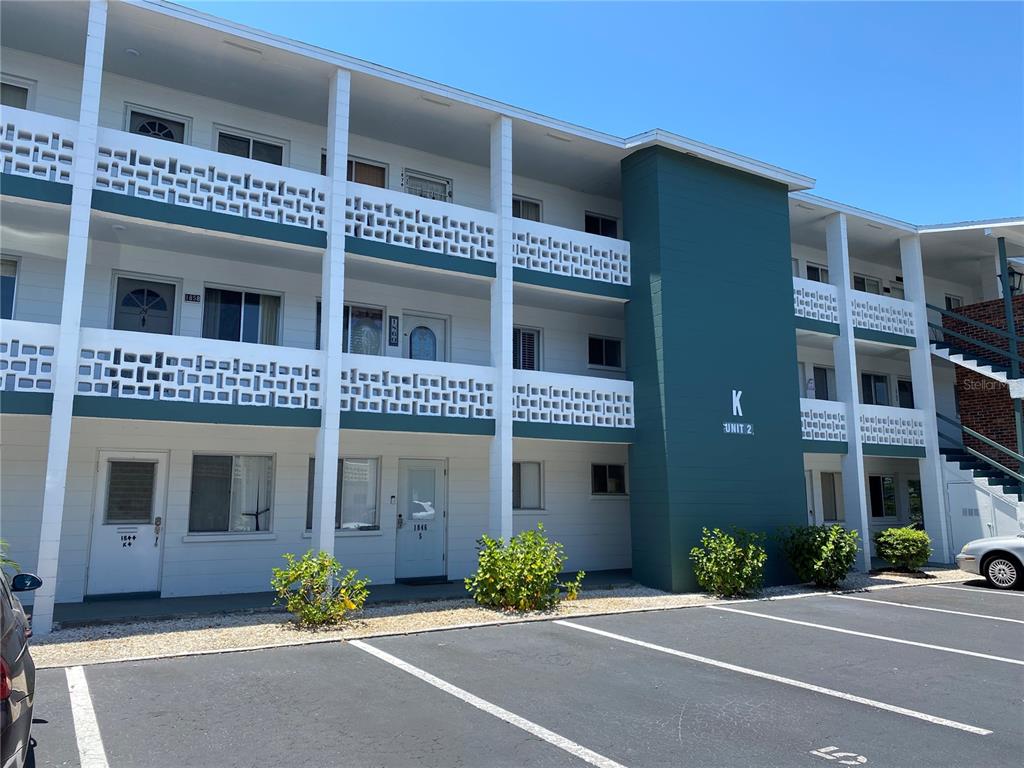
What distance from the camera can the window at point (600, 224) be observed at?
57.0 feet

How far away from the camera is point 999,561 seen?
573 inches

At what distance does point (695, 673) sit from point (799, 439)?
930 centimetres

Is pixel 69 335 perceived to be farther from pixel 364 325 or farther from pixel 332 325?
pixel 364 325

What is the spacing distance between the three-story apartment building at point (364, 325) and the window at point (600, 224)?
11 cm

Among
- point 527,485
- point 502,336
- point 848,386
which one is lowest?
point 527,485

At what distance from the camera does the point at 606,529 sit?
55.2ft

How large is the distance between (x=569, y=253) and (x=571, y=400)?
2.96 meters

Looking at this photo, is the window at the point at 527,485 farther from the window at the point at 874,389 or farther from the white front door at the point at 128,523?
the window at the point at 874,389

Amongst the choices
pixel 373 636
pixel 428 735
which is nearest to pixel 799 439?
pixel 373 636

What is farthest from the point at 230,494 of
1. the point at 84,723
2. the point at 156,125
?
the point at 84,723

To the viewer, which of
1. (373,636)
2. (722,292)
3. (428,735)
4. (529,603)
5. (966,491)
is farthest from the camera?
(966,491)

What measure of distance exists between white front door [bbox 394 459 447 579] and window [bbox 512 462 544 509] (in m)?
1.81

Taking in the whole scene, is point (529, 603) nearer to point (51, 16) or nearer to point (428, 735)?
point (428, 735)

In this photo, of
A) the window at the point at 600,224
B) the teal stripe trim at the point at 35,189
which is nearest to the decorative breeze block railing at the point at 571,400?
the window at the point at 600,224
